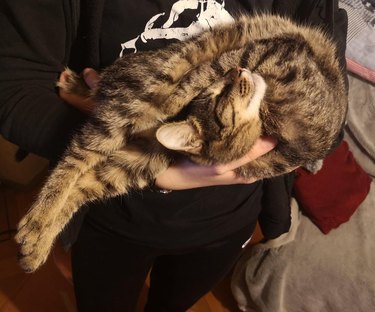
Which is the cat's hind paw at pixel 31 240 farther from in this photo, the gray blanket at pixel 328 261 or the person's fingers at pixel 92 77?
the gray blanket at pixel 328 261

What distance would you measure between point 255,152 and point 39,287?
1.22 metres

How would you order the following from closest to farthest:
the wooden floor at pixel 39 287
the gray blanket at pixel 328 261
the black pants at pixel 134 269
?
the black pants at pixel 134 269 < the gray blanket at pixel 328 261 < the wooden floor at pixel 39 287

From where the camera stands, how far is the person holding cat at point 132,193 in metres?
0.70

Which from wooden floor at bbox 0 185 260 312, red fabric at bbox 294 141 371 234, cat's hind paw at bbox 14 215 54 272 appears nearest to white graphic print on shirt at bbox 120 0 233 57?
cat's hind paw at bbox 14 215 54 272

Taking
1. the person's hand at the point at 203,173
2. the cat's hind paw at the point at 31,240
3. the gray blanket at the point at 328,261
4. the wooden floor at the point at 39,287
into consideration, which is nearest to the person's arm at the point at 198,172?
the person's hand at the point at 203,173

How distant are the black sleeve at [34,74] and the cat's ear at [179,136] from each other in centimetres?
18

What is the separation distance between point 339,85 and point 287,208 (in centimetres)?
32

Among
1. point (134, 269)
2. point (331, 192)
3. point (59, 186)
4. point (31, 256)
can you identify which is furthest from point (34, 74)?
point (331, 192)

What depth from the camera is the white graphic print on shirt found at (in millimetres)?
759

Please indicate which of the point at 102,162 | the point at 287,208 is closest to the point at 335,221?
the point at 287,208

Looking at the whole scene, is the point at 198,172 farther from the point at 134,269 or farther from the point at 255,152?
the point at 134,269

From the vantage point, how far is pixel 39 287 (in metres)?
1.61

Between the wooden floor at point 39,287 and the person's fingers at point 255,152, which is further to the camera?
the wooden floor at point 39,287

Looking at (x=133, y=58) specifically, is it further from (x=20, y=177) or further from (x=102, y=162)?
(x=20, y=177)
